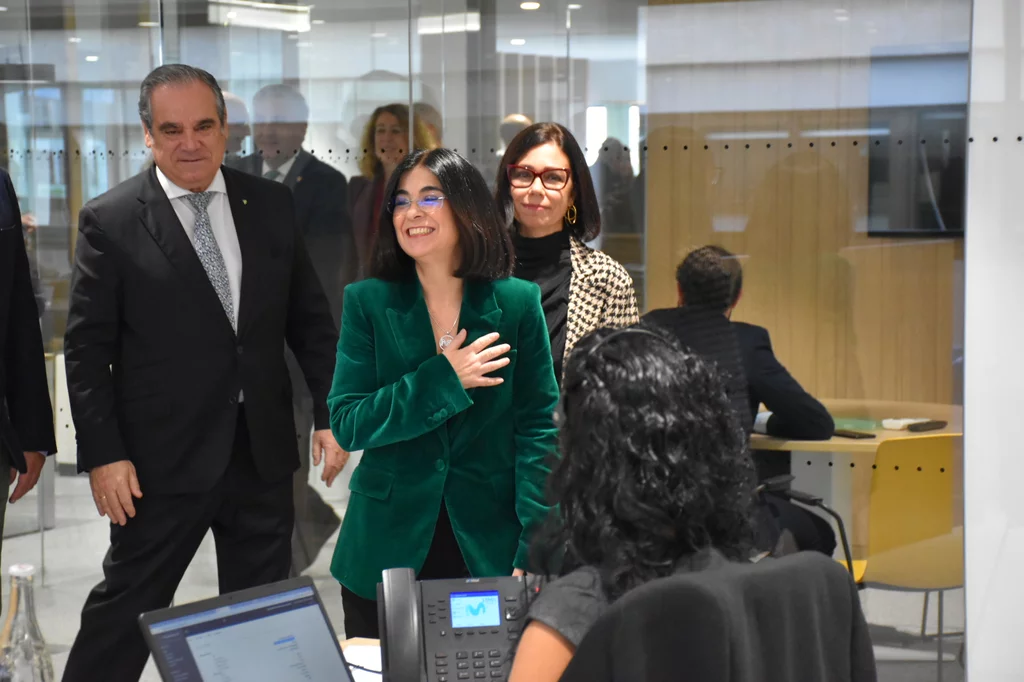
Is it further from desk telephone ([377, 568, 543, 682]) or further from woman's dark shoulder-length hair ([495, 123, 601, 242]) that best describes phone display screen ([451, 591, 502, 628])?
woman's dark shoulder-length hair ([495, 123, 601, 242])

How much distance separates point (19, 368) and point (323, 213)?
1.35 m

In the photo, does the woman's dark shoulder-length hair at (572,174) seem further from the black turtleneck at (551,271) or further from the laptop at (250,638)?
the laptop at (250,638)

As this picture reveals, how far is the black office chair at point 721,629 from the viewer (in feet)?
4.55

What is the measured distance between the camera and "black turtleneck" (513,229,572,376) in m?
3.18

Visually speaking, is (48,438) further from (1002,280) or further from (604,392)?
(1002,280)

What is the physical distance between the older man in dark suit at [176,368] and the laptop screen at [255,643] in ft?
4.99

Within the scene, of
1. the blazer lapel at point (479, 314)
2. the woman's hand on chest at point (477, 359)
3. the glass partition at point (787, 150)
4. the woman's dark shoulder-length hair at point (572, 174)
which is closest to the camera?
the woman's hand on chest at point (477, 359)

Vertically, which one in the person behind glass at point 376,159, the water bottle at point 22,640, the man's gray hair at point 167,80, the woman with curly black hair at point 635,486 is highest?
the man's gray hair at point 167,80

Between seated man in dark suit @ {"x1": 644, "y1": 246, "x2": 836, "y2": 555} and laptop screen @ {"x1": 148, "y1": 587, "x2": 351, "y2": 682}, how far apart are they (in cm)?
218

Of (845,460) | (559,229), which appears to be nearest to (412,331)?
(559,229)

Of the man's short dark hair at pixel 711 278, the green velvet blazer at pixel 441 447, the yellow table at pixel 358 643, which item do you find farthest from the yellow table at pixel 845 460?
the yellow table at pixel 358 643

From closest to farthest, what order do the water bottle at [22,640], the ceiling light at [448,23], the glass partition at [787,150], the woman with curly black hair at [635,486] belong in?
the woman with curly black hair at [635,486] → the water bottle at [22,640] → the glass partition at [787,150] → the ceiling light at [448,23]

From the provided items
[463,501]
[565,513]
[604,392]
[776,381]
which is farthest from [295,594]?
[776,381]

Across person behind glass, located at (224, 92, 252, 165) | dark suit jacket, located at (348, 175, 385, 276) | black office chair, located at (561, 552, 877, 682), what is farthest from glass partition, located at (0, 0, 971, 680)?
black office chair, located at (561, 552, 877, 682)
